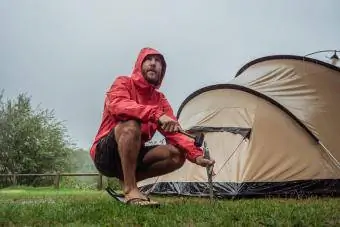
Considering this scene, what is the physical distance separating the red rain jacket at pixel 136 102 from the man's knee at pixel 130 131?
6 centimetres

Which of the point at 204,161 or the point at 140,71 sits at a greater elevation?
the point at 140,71

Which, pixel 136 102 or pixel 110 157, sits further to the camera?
pixel 110 157

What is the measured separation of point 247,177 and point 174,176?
1.38m

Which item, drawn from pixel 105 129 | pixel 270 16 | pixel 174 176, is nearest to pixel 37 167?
pixel 270 16

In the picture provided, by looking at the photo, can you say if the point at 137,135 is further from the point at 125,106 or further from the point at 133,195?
the point at 133,195

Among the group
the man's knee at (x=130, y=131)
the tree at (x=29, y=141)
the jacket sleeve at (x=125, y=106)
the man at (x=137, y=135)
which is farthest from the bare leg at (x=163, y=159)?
the tree at (x=29, y=141)

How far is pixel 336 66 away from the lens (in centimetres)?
913

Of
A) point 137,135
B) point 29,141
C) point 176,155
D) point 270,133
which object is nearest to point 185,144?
Result: point 176,155

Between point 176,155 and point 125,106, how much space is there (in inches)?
31.2

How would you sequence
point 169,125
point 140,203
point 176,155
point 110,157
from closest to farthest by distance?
point 169,125
point 140,203
point 110,157
point 176,155

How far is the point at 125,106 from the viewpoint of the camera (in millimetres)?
4422

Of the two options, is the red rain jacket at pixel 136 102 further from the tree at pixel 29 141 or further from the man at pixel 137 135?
the tree at pixel 29 141

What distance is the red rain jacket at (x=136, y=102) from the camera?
448cm

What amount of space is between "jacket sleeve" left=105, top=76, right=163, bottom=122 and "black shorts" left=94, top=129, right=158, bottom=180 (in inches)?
10.4
